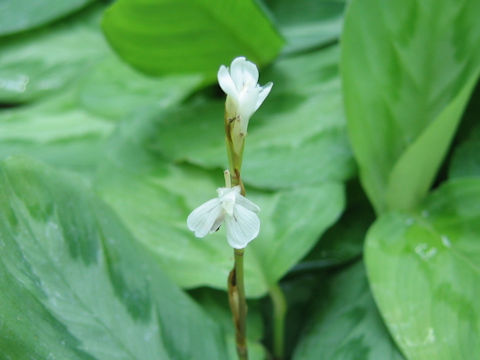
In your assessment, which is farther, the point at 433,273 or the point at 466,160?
the point at 466,160

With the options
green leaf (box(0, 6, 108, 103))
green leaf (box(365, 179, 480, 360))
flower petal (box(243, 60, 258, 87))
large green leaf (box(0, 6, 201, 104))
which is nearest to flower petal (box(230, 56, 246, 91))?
flower petal (box(243, 60, 258, 87))

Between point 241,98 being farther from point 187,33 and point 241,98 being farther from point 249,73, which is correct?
point 187,33

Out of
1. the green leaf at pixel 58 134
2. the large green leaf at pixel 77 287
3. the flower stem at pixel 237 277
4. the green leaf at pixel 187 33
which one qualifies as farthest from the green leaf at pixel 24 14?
the flower stem at pixel 237 277

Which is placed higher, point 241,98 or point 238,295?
point 241,98

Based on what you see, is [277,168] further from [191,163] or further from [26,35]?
[26,35]

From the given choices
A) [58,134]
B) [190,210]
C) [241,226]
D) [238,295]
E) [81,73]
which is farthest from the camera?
[81,73]

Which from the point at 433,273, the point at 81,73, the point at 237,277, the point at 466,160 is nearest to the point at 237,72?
the point at 237,277

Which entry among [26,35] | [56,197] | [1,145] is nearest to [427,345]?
[56,197]
